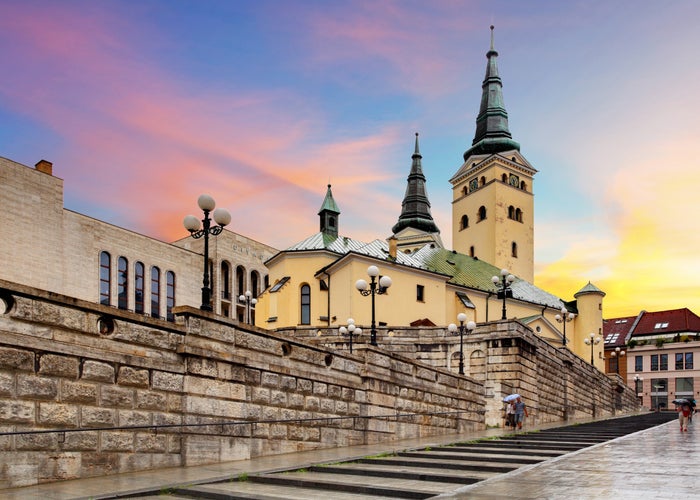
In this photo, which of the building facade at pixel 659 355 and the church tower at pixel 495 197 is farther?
the church tower at pixel 495 197

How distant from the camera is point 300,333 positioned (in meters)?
38.7

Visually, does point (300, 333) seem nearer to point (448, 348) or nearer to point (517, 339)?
point (448, 348)

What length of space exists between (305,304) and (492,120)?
4967cm

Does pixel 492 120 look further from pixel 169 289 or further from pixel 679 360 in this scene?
pixel 169 289

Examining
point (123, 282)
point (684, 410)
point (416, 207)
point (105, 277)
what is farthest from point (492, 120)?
point (684, 410)

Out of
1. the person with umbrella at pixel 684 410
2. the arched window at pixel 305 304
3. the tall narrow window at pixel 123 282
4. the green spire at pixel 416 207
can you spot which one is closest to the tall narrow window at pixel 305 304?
the arched window at pixel 305 304

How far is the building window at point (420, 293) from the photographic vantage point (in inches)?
1953

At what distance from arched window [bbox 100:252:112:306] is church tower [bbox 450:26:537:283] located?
147 ft

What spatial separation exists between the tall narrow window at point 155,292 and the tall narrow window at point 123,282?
3025 millimetres

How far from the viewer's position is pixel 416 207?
93.0m

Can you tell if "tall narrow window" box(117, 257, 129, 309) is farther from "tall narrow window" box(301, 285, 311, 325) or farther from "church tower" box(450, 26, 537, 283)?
"church tower" box(450, 26, 537, 283)

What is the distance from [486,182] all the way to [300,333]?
50554 mm

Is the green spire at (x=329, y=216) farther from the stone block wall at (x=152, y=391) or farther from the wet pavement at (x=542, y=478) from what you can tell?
the wet pavement at (x=542, y=478)

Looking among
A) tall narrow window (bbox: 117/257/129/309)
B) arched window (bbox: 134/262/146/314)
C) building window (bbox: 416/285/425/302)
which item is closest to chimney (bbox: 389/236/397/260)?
building window (bbox: 416/285/425/302)
